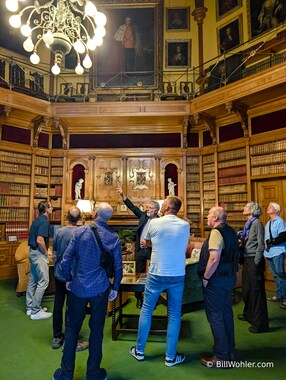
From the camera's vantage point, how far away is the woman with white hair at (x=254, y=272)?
3248 millimetres

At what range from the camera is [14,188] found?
22.0 feet

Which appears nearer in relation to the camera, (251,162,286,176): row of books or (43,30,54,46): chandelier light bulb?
(43,30,54,46): chandelier light bulb

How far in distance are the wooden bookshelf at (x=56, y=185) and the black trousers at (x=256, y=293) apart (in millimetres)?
5154

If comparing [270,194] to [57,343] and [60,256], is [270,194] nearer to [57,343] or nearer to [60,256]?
[60,256]

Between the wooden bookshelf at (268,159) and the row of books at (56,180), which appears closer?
the wooden bookshelf at (268,159)

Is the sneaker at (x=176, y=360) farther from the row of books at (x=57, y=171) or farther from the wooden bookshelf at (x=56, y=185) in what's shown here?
the row of books at (x=57, y=171)

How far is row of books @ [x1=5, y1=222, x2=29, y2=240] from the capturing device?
6500 millimetres

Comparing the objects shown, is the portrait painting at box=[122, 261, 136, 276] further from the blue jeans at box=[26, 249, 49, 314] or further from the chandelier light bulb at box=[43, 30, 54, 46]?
the chandelier light bulb at box=[43, 30, 54, 46]

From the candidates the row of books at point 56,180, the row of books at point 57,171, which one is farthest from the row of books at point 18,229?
the row of books at point 57,171

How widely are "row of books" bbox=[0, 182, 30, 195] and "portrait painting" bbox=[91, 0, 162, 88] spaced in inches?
139

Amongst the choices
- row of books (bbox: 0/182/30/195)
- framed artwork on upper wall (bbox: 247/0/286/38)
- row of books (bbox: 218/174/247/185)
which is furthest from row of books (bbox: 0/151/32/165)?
framed artwork on upper wall (bbox: 247/0/286/38)

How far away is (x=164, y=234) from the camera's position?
2.43 meters

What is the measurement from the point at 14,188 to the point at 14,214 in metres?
0.63

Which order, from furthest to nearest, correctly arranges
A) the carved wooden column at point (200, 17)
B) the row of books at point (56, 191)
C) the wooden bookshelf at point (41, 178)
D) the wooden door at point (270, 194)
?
the carved wooden column at point (200, 17) < the row of books at point (56, 191) < the wooden bookshelf at point (41, 178) < the wooden door at point (270, 194)
